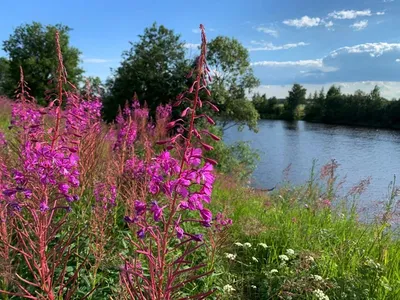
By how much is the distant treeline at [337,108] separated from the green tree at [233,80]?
1330 centimetres

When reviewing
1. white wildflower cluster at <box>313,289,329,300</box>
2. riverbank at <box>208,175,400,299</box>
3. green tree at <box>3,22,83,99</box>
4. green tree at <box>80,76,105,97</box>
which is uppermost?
green tree at <box>3,22,83,99</box>

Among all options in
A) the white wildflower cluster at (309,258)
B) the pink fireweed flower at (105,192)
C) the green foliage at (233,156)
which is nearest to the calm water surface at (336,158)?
the green foliage at (233,156)

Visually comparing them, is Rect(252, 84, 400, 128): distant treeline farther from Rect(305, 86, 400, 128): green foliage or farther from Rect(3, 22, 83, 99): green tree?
Rect(3, 22, 83, 99): green tree

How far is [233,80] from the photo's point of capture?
21.4m

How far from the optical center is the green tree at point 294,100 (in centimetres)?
6419

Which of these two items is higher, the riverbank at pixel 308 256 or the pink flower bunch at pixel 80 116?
the pink flower bunch at pixel 80 116

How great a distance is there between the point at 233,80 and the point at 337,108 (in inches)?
1554

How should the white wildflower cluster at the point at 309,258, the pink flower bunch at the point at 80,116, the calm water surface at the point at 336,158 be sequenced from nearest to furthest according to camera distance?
the pink flower bunch at the point at 80,116 → the white wildflower cluster at the point at 309,258 → the calm water surface at the point at 336,158

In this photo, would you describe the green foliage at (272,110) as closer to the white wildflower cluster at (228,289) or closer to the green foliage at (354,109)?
the green foliage at (354,109)

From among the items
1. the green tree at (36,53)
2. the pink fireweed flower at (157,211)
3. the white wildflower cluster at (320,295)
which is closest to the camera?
the pink fireweed flower at (157,211)

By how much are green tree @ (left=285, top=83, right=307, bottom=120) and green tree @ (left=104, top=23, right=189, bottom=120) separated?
46876mm

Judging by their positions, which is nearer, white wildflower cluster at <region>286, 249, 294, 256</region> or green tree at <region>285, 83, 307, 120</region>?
white wildflower cluster at <region>286, 249, 294, 256</region>

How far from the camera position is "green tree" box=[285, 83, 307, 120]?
64.2 m

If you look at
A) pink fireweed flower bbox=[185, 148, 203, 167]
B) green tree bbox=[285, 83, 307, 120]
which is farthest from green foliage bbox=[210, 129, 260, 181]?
green tree bbox=[285, 83, 307, 120]
